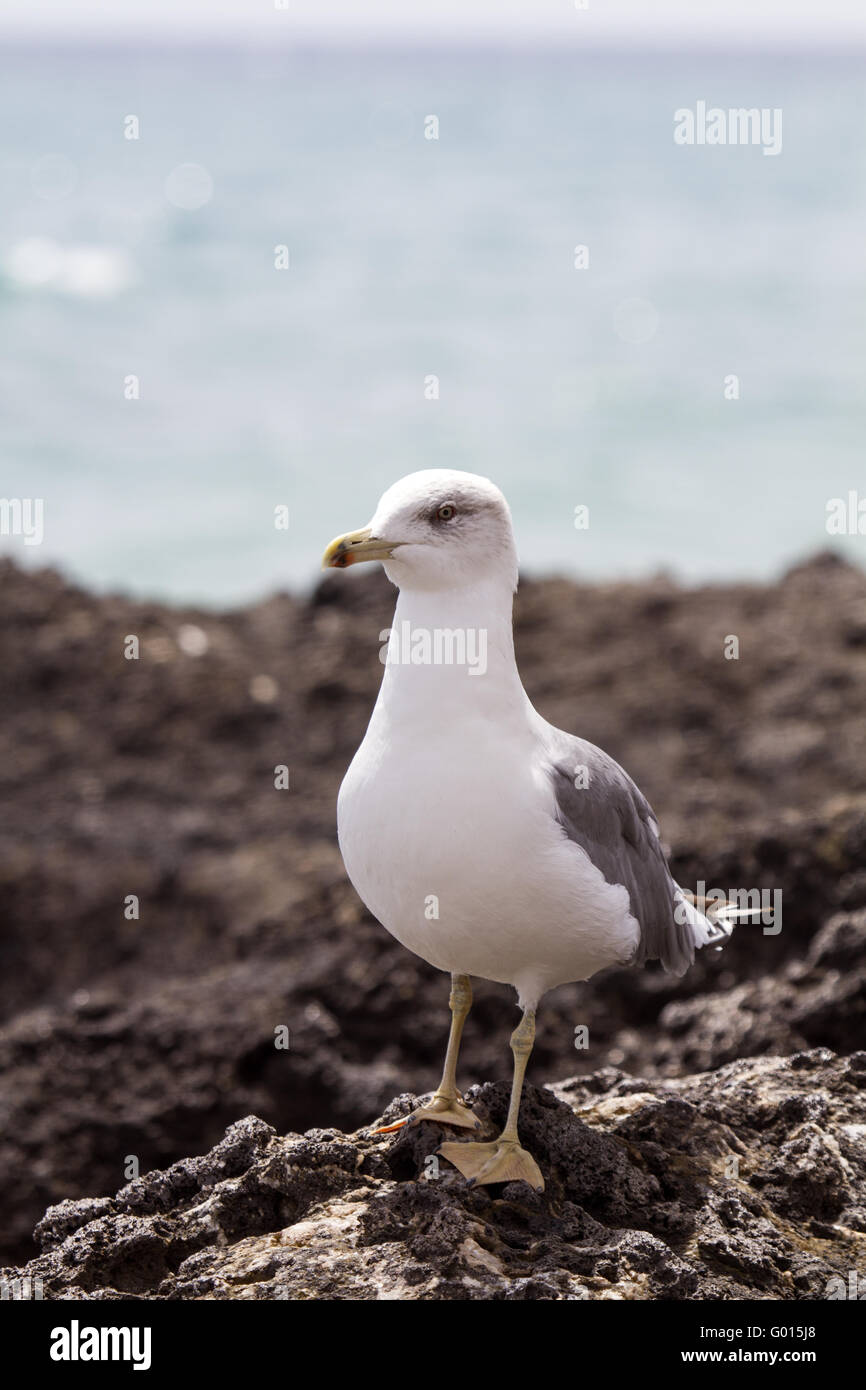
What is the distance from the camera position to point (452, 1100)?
17.4ft

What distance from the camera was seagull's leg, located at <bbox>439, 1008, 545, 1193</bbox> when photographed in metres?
4.83

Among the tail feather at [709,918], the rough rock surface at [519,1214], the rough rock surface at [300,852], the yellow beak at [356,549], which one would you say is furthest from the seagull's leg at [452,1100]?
the rough rock surface at [300,852]

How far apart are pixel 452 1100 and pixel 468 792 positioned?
1207mm

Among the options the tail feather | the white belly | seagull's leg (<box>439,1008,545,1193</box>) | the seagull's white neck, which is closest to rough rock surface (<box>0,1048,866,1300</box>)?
seagull's leg (<box>439,1008,545,1193</box>)

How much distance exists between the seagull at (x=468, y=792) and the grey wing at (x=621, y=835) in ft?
0.03

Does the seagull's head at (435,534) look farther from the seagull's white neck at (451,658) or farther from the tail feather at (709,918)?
the tail feather at (709,918)

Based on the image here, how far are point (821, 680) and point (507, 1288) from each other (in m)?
9.08

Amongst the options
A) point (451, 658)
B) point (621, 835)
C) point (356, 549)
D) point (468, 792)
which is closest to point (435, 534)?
point (356, 549)

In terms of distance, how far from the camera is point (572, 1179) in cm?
500

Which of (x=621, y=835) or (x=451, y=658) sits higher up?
(x=451, y=658)

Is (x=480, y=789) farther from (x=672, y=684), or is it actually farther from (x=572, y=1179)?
(x=672, y=684)

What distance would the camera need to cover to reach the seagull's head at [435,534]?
15.7ft

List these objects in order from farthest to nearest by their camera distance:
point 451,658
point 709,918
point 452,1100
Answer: point 709,918
point 452,1100
point 451,658

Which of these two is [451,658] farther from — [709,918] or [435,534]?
[709,918]
